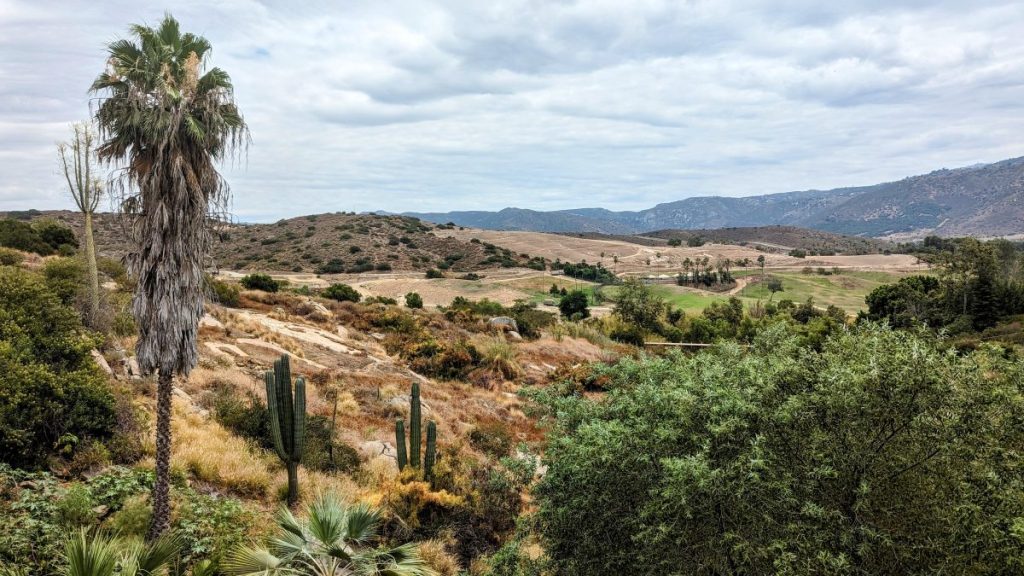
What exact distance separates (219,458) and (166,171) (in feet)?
22.7

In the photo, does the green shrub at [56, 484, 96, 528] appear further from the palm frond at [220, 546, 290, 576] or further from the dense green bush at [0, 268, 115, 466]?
the palm frond at [220, 546, 290, 576]

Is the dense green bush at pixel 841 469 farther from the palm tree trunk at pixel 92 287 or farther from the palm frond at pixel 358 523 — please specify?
the palm tree trunk at pixel 92 287

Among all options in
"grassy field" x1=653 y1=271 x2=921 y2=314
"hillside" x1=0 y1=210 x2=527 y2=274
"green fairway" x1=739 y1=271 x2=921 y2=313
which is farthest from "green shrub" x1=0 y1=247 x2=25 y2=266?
"green fairway" x1=739 y1=271 x2=921 y2=313

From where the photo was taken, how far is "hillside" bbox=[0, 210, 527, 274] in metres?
83.8

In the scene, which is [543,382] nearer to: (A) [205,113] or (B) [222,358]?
(B) [222,358]

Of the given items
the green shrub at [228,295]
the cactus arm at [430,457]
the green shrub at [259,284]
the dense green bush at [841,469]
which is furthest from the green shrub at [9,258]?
the dense green bush at [841,469]

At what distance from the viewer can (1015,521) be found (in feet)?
19.8

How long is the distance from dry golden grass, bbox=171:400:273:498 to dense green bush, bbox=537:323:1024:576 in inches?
307

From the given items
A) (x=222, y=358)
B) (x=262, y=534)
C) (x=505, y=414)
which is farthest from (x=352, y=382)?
(x=262, y=534)

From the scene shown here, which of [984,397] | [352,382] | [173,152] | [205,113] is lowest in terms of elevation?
[352,382]

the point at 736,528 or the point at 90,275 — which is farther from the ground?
the point at 90,275

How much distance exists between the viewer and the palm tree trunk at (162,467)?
29.3 feet

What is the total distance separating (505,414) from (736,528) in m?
16.6

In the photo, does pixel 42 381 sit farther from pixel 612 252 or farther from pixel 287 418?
pixel 612 252
